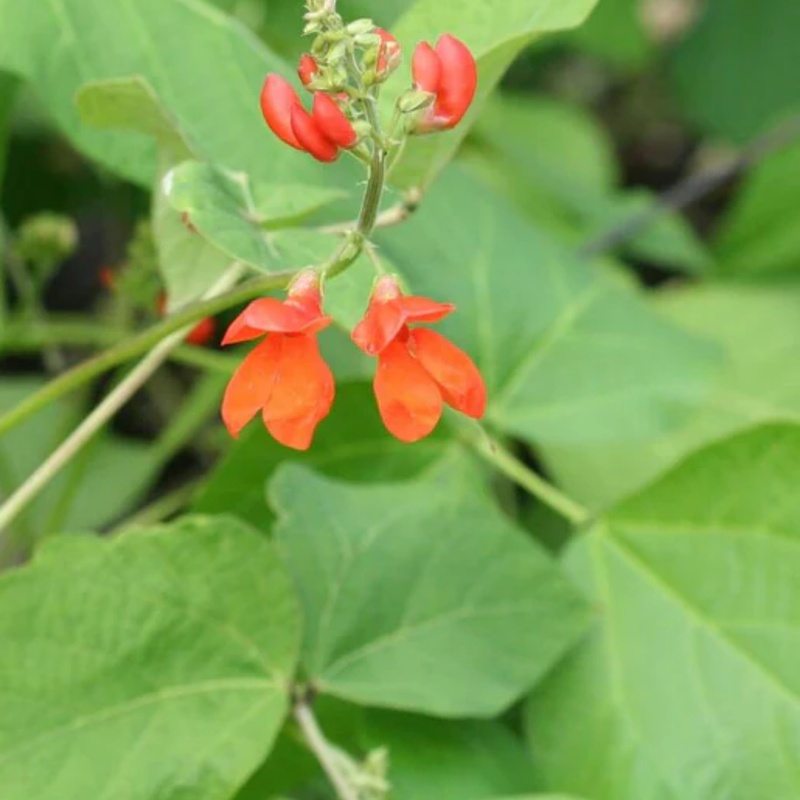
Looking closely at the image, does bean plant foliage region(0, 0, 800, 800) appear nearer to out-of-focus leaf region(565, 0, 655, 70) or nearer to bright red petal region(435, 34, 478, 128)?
bright red petal region(435, 34, 478, 128)

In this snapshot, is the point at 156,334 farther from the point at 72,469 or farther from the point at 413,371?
the point at 72,469

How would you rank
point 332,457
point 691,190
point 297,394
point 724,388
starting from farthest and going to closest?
point 691,190 < point 724,388 < point 332,457 < point 297,394

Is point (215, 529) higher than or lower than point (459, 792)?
higher

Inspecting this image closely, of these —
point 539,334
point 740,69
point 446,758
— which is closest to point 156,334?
point 446,758

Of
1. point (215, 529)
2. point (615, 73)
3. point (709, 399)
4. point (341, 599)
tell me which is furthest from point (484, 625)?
point (615, 73)

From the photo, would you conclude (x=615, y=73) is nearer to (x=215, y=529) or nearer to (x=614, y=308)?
(x=614, y=308)

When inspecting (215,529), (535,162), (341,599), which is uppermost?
(215,529)
